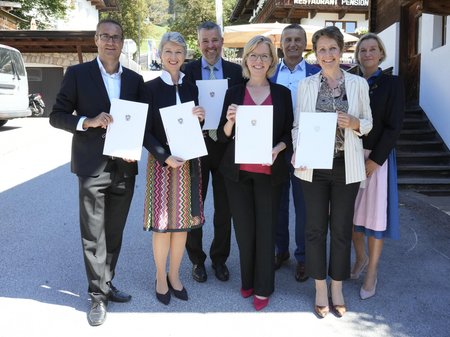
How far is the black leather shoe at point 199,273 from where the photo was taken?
4148mm

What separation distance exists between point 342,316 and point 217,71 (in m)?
2.26

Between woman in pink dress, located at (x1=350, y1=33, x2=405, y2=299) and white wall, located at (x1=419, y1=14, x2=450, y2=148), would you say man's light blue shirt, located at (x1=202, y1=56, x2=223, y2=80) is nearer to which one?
woman in pink dress, located at (x1=350, y1=33, x2=405, y2=299)

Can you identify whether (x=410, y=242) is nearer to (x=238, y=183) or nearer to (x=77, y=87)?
(x=238, y=183)

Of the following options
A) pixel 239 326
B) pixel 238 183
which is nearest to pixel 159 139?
pixel 238 183

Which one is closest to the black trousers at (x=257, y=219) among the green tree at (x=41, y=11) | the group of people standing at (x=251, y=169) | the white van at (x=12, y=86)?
the group of people standing at (x=251, y=169)

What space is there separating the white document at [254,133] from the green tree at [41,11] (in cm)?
2238

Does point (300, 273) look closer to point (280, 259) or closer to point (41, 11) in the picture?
point (280, 259)

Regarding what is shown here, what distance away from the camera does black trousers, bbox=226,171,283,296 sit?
3615 mm

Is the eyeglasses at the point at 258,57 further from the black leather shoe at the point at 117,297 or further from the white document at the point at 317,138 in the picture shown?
the black leather shoe at the point at 117,297

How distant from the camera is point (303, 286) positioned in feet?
13.4

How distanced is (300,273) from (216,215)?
2.97 feet

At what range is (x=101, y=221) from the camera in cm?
351

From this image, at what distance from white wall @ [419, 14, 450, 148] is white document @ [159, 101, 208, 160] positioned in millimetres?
6536

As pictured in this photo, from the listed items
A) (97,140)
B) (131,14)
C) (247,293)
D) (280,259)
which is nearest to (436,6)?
(280,259)
